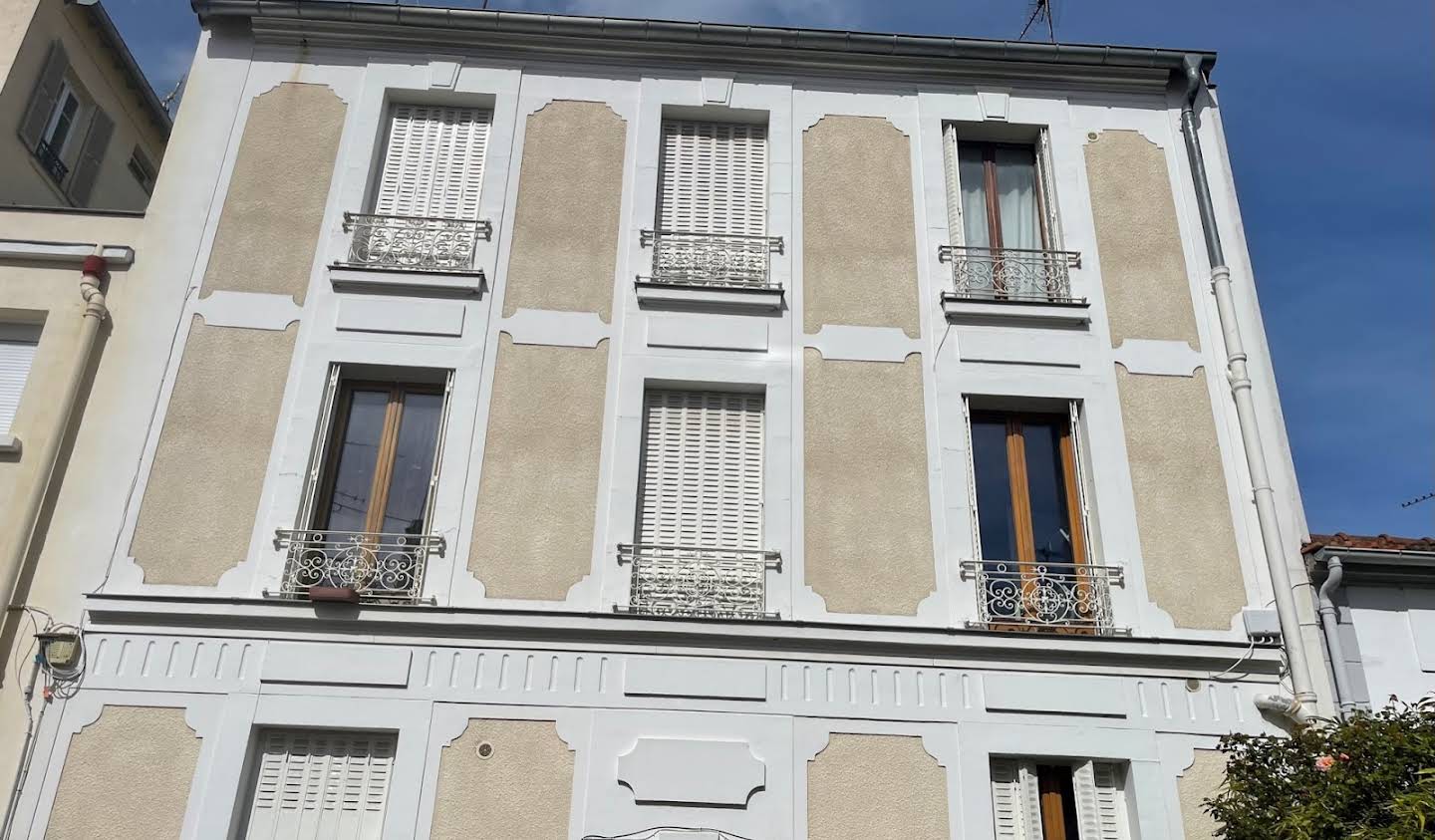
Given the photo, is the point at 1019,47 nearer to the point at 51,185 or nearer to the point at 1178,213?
the point at 1178,213

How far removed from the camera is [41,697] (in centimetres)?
915

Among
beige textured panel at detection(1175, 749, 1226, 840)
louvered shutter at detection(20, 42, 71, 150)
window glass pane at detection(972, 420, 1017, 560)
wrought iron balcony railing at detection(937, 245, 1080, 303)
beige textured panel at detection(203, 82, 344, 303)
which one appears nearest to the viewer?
beige textured panel at detection(1175, 749, 1226, 840)

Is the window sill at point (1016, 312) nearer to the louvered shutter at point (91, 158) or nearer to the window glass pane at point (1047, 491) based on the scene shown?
the window glass pane at point (1047, 491)

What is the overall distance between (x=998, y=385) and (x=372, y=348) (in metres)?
5.68

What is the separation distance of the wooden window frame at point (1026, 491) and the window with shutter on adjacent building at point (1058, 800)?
1.09m

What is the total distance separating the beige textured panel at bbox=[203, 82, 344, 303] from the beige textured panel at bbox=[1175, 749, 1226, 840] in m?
8.62

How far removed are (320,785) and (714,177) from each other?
6.72 m

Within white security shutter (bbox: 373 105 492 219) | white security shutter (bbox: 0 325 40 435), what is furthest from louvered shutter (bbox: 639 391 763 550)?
white security shutter (bbox: 0 325 40 435)

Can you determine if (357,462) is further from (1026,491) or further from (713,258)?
(1026,491)

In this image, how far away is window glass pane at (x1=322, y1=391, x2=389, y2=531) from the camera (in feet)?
33.6

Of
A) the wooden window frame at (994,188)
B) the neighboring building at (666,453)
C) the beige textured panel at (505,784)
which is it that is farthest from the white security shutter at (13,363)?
the wooden window frame at (994,188)

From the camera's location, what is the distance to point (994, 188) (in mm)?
12227

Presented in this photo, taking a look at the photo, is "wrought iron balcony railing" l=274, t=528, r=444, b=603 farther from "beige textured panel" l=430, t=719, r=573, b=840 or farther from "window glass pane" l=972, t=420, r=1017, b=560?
"window glass pane" l=972, t=420, r=1017, b=560

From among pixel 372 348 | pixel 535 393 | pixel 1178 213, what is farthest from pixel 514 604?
pixel 1178 213
